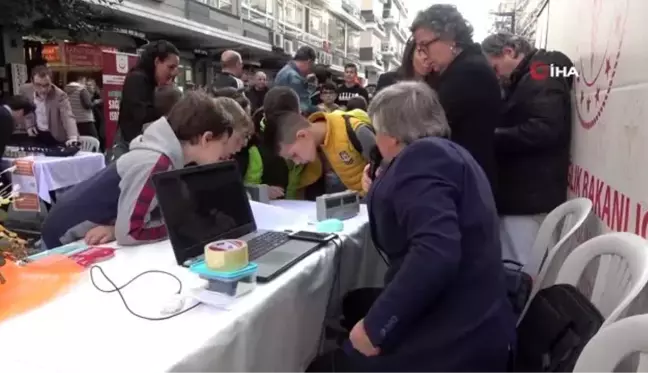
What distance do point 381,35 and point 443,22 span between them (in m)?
42.5

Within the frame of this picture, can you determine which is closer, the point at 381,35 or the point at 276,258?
the point at 276,258

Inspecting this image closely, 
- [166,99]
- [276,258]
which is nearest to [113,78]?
[166,99]

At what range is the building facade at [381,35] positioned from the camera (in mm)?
34812

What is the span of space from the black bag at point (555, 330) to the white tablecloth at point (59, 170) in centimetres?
364

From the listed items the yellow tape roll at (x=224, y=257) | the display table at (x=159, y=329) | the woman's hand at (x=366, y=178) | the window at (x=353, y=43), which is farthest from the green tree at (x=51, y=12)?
the window at (x=353, y=43)

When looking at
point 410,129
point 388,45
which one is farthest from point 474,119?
point 388,45

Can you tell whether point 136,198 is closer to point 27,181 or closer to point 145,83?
point 145,83

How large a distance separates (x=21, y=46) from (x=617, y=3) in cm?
891

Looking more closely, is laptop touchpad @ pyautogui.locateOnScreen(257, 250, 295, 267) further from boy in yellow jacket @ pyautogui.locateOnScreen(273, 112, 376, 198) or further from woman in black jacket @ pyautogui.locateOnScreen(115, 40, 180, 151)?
woman in black jacket @ pyautogui.locateOnScreen(115, 40, 180, 151)

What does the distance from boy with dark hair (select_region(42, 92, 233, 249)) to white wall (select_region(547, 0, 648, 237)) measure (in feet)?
3.98

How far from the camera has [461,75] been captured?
79.4 inches

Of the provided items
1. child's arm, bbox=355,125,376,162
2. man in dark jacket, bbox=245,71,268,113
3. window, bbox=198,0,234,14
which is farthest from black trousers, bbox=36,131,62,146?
window, bbox=198,0,234,14

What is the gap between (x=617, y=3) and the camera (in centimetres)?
167

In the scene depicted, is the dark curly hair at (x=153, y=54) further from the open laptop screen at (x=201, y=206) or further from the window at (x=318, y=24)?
the window at (x=318, y=24)
